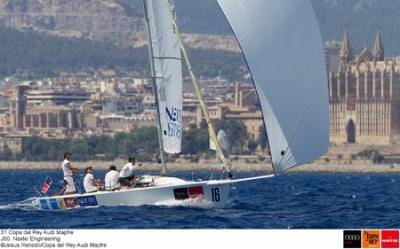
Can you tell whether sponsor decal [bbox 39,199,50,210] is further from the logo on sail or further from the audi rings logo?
the audi rings logo

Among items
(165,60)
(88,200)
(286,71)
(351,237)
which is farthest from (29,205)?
(351,237)

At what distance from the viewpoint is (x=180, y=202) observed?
119ft

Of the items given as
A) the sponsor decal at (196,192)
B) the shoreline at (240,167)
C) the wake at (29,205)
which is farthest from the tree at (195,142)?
the sponsor decal at (196,192)

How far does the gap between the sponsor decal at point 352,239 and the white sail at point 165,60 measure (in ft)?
47.5

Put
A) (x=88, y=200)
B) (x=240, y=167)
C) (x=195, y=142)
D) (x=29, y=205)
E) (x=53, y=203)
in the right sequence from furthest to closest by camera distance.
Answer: (x=195, y=142)
(x=240, y=167)
(x=29, y=205)
(x=53, y=203)
(x=88, y=200)

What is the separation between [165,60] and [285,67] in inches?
157

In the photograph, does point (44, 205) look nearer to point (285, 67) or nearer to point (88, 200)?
point (88, 200)

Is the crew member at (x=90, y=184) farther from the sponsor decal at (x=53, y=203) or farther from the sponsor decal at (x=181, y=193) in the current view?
the sponsor decal at (x=181, y=193)

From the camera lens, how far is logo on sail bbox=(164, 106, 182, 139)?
3719 cm

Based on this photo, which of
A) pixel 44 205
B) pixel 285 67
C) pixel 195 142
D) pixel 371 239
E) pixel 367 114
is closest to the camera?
pixel 371 239

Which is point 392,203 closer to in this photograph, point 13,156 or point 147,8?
point 147,8

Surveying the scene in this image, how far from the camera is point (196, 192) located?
119 feet

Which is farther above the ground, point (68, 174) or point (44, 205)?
point (68, 174)

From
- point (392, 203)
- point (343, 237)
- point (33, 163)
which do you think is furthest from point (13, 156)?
point (343, 237)
